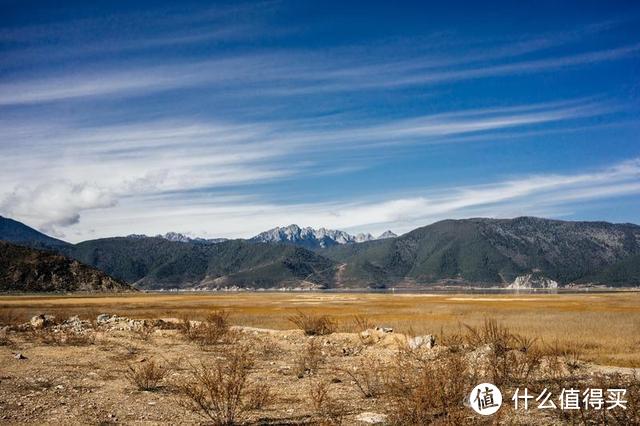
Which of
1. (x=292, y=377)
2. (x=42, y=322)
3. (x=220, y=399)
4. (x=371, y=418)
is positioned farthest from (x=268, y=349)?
(x=42, y=322)

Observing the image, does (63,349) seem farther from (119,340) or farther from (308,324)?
(308,324)

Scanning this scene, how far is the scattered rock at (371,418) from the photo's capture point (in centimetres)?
1107

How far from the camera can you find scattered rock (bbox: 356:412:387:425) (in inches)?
436

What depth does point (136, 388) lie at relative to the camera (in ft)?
49.4

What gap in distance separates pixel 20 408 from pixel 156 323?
2287 cm

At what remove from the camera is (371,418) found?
37.4ft

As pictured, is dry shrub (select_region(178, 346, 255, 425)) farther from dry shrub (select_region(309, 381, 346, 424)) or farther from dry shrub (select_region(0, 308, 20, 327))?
dry shrub (select_region(0, 308, 20, 327))

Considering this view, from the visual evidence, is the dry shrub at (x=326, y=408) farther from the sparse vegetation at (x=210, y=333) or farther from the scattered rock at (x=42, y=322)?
the scattered rock at (x=42, y=322)

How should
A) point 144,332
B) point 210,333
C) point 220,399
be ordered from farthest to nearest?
point 144,332
point 210,333
point 220,399

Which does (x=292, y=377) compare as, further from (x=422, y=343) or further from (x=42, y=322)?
(x=42, y=322)

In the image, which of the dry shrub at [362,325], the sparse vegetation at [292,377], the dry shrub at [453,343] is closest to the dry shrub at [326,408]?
the sparse vegetation at [292,377]

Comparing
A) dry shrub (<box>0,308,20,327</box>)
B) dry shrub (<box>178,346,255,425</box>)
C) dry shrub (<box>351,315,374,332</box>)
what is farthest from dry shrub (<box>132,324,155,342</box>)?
dry shrub (<box>178,346,255,425</box>)

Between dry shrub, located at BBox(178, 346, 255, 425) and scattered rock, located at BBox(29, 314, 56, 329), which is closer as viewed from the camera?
dry shrub, located at BBox(178, 346, 255, 425)

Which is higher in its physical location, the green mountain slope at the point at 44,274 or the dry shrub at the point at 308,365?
the green mountain slope at the point at 44,274
